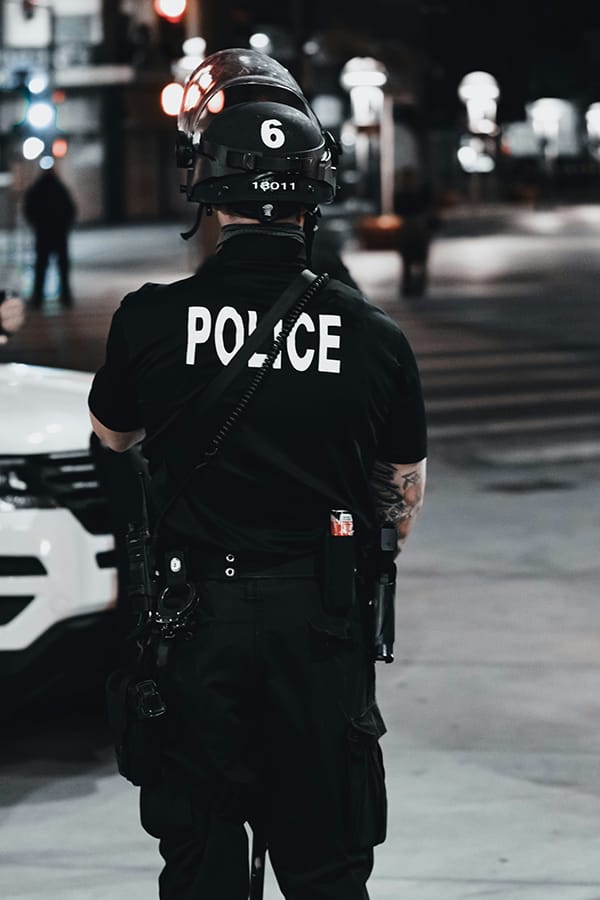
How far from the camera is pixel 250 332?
309cm

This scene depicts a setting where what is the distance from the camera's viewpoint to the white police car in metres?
5.27

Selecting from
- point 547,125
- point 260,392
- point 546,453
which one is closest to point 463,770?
point 260,392

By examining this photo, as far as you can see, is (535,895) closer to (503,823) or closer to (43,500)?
(503,823)

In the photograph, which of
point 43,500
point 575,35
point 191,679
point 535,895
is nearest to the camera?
point 191,679

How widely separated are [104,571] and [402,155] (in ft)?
202

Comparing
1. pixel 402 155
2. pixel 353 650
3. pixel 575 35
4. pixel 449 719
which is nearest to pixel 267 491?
pixel 353 650

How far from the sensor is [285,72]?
3.62 m

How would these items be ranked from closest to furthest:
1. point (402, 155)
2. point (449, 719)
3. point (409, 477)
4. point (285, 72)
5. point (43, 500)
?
point (409, 477) < point (285, 72) < point (43, 500) < point (449, 719) < point (402, 155)

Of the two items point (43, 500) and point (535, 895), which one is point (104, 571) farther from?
point (535, 895)

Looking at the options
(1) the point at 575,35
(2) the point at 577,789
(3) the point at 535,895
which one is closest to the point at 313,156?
(3) the point at 535,895

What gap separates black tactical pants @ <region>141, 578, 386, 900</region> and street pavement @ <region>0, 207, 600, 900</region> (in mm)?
1423

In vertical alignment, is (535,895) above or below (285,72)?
below

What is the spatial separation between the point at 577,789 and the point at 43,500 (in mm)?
1780

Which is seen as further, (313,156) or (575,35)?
(575,35)
